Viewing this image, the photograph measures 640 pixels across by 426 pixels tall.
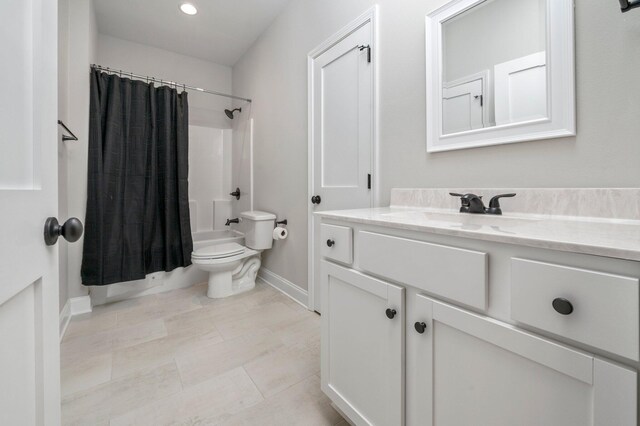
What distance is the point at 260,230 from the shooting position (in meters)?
2.50

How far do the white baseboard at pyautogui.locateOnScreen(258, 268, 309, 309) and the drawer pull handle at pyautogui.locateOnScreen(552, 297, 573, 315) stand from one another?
182 centimetres

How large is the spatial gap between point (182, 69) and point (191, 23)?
72cm

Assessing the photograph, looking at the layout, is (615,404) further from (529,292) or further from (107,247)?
(107,247)

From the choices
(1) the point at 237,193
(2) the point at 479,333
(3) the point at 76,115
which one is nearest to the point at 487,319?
(2) the point at 479,333

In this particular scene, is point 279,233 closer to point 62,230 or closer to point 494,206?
point 494,206

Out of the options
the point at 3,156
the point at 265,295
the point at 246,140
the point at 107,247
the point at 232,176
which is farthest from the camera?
the point at 232,176

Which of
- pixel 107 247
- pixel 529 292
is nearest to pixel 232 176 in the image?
pixel 107 247

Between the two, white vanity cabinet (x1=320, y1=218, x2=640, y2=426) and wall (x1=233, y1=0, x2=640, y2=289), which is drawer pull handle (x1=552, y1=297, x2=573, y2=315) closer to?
white vanity cabinet (x1=320, y1=218, x2=640, y2=426)

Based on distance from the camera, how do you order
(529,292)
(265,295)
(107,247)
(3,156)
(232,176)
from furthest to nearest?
(232,176), (265,295), (107,247), (529,292), (3,156)

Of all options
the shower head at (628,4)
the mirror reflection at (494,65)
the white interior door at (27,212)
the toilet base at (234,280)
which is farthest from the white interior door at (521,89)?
the toilet base at (234,280)

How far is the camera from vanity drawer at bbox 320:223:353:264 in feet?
3.23

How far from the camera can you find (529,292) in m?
0.54

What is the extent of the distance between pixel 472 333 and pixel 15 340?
35.3 inches

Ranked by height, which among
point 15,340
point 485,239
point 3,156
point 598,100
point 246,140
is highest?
point 246,140
